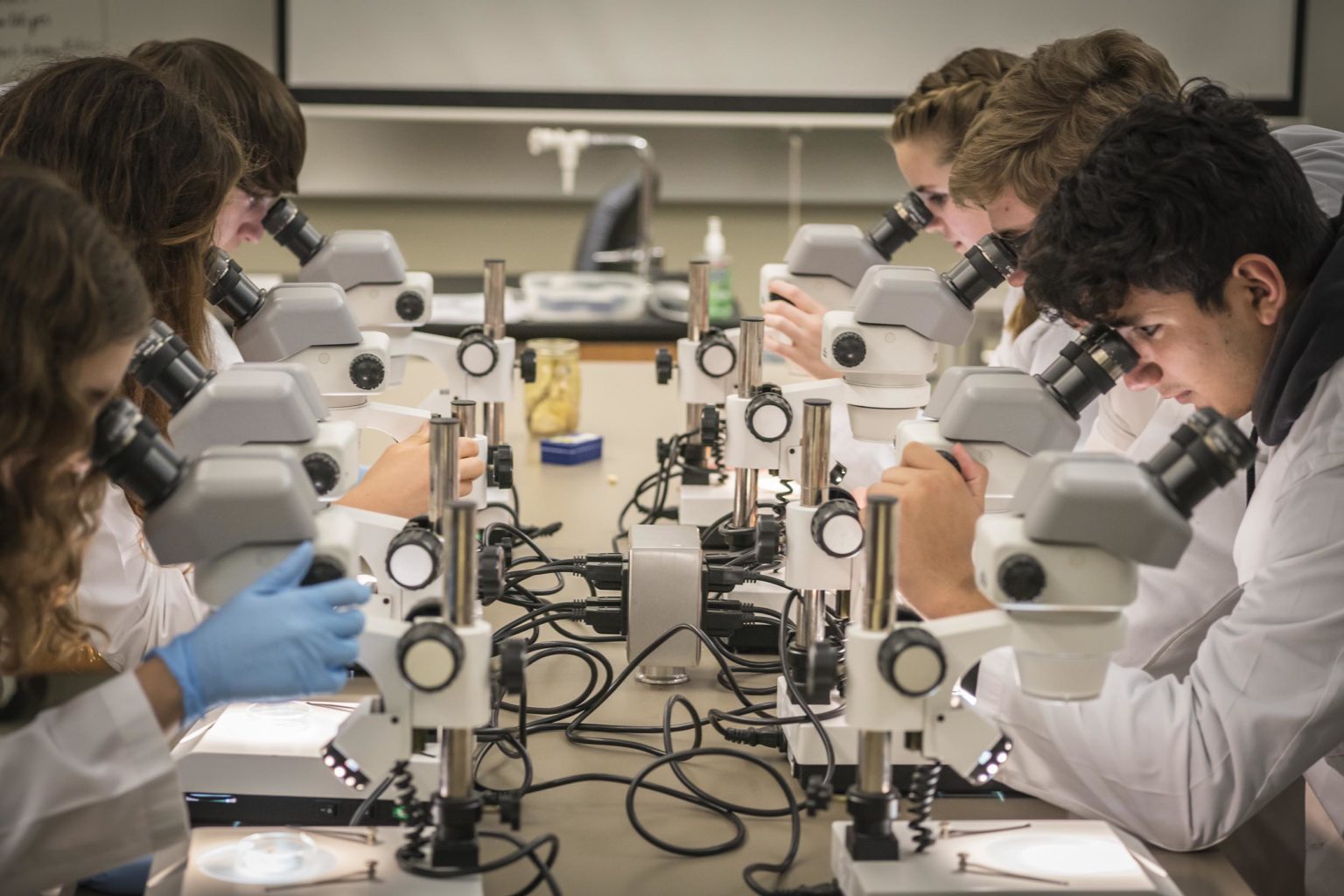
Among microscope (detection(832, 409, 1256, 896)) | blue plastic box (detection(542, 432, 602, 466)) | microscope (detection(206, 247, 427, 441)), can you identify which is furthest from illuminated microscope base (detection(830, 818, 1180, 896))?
blue plastic box (detection(542, 432, 602, 466))

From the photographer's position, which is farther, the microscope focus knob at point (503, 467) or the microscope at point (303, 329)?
the microscope focus knob at point (503, 467)

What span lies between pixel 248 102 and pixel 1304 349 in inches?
59.9

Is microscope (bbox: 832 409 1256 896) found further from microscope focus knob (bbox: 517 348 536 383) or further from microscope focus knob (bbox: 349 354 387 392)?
microscope focus knob (bbox: 517 348 536 383)

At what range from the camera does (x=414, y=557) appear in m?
1.14

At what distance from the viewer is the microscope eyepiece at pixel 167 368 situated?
44.5 inches

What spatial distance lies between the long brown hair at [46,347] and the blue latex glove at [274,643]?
0.13 meters

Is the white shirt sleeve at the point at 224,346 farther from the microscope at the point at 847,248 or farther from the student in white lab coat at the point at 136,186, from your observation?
the microscope at the point at 847,248

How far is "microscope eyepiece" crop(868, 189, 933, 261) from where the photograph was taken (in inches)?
84.0

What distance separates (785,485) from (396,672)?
957mm

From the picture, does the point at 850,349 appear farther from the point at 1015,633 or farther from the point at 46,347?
the point at 46,347

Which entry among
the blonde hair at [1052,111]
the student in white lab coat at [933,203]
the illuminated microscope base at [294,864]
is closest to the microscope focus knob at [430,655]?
the illuminated microscope base at [294,864]

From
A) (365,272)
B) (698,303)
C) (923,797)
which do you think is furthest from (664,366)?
(923,797)

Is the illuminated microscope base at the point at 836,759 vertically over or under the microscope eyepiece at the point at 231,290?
under

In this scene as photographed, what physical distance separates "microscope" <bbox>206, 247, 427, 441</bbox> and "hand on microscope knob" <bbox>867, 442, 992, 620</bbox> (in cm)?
73
